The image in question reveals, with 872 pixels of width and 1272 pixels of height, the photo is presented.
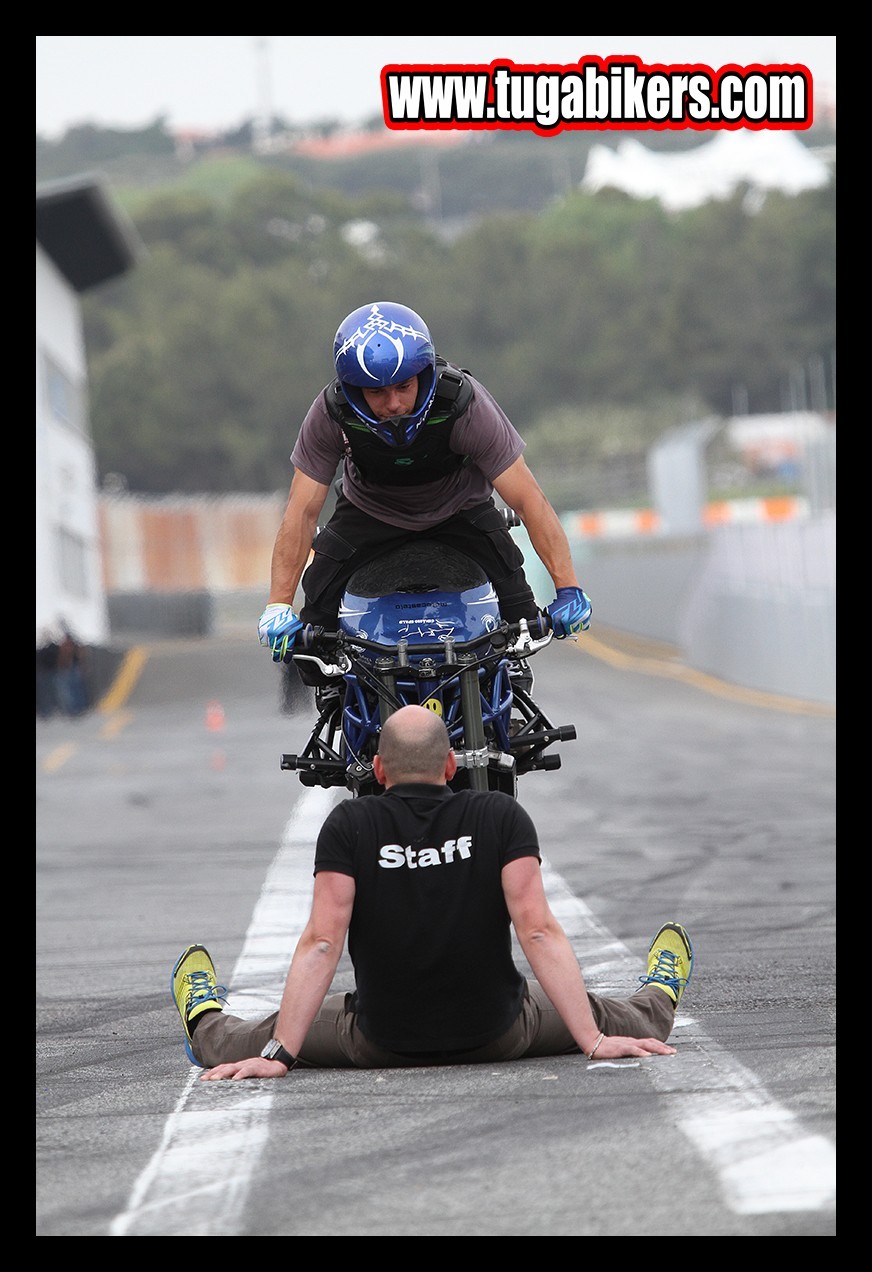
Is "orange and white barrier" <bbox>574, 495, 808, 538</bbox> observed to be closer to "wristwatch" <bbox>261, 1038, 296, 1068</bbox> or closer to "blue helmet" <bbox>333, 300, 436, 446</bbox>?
"blue helmet" <bbox>333, 300, 436, 446</bbox>

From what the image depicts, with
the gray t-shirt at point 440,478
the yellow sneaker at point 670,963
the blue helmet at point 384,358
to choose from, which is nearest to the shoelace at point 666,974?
the yellow sneaker at point 670,963

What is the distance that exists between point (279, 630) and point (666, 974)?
173 centimetres

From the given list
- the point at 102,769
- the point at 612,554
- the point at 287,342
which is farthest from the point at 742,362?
the point at 102,769

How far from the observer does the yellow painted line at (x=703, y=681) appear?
2478cm

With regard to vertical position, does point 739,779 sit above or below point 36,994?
below

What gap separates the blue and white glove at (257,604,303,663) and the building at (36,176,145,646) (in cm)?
3031

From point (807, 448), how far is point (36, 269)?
2093 centimetres

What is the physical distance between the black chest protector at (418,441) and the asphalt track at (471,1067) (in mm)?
1913

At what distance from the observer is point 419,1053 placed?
19.1ft

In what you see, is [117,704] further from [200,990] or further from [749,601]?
[200,990]

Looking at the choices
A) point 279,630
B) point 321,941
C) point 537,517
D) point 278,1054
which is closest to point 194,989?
point 278,1054

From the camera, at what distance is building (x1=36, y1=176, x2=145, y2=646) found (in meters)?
39.2
